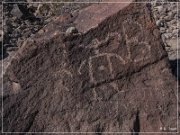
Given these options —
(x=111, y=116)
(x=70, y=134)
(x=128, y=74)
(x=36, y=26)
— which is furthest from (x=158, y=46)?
(x=36, y=26)

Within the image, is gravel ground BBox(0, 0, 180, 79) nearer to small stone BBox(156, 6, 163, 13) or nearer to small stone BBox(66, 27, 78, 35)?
small stone BBox(156, 6, 163, 13)

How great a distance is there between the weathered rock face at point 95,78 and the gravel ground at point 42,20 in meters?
0.98

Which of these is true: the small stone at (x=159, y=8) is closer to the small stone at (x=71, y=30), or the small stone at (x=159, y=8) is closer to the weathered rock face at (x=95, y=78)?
the weathered rock face at (x=95, y=78)

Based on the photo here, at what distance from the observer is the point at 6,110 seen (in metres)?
3.83

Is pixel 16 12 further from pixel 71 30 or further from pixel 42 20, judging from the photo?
pixel 71 30

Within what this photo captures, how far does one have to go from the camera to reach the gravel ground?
5.18 m

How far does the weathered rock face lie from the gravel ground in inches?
38.6

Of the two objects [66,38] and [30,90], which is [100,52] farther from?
[30,90]

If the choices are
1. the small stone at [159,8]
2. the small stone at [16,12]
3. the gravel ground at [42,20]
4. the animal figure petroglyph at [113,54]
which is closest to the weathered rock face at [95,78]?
the animal figure petroglyph at [113,54]

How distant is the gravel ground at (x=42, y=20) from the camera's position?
5.18m

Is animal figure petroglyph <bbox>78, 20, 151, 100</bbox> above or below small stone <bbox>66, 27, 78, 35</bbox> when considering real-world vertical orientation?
below

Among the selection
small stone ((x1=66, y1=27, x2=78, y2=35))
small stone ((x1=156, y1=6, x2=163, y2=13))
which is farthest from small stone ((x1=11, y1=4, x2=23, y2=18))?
small stone ((x1=66, y1=27, x2=78, y2=35))

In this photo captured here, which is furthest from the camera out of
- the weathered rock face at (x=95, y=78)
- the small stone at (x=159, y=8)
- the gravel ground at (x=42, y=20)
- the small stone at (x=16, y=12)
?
the small stone at (x=159, y=8)

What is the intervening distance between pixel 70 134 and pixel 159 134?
2.12 ft
